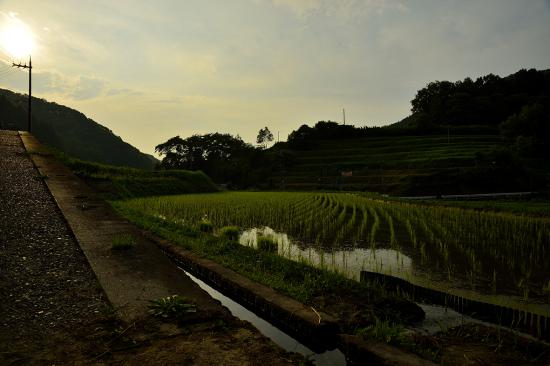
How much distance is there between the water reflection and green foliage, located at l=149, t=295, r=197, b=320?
216 centimetres

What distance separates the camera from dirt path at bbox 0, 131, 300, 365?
2.49 m

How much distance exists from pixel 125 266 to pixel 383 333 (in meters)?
Answer: 3.23

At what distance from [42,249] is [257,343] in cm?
384

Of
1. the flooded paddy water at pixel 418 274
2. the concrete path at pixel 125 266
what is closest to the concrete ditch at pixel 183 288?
the concrete path at pixel 125 266

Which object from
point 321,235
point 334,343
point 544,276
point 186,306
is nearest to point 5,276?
point 186,306

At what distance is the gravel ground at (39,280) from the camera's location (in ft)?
9.41

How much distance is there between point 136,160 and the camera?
117188mm

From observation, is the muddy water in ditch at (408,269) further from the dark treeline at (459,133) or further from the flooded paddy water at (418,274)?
the dark treeline at (459,133)

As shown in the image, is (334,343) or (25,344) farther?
(334,343)

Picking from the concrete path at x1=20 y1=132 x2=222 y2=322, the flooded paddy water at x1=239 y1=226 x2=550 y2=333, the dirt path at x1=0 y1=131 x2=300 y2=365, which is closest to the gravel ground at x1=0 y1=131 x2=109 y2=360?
the dirt path at x1=0 y1=131 x2=300 y2=365

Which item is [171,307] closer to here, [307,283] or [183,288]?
[183,288]

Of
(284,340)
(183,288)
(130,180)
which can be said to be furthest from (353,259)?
(130,180)

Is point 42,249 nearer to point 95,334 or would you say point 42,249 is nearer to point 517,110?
point 95,334

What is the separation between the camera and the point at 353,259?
233 inches
